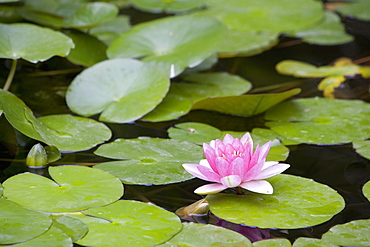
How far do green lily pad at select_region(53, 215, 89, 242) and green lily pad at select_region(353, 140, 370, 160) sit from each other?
3.06 feet

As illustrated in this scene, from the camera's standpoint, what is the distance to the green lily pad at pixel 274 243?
3.48 feet

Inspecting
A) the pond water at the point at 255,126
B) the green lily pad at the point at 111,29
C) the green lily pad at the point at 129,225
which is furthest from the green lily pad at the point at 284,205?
the green lily pad at the point at 111,29

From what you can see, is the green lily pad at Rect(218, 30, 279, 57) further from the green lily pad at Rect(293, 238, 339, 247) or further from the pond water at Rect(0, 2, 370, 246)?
the green lily pad at Rect(293, 238, 339, 247)

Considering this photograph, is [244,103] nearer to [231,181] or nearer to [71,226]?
[231,181]

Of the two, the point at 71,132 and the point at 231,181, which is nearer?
the point at 231,181

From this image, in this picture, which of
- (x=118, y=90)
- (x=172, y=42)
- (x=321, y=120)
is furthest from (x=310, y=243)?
(x=172, y=42)

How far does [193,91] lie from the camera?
203 cm

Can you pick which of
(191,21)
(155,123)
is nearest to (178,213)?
(155,123)

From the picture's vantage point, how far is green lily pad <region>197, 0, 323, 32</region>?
2.72m

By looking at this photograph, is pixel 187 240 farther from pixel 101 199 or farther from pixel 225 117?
pixel 225 117

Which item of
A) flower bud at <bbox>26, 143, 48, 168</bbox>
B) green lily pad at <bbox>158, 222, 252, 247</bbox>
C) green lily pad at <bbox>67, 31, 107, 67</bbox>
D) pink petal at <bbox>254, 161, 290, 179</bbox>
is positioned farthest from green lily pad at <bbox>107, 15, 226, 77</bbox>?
green lily pad at <bbox>158, 222, 252, 247</bbox>

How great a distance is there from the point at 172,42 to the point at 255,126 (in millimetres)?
631

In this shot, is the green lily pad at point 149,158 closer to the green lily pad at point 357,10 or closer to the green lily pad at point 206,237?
the green lily pad at point 206,237

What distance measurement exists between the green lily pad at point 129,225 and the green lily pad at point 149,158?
135mm
